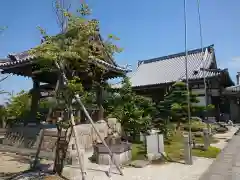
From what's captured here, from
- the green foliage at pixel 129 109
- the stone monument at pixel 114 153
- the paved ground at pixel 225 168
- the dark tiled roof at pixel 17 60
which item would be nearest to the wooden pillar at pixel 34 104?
the dark tiled roof at pixel 17 60

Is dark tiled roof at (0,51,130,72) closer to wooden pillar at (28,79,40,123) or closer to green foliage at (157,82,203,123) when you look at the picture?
wooden pillar at (28,79,40,123)

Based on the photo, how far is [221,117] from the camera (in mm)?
29141

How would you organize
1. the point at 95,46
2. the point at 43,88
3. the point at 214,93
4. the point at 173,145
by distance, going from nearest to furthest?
the point at 95,46 → the point at 173,145 → the point at 43,88 → the point at 214,93

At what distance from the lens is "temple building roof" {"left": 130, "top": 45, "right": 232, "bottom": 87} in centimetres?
2755

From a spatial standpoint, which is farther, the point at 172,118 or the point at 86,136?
the point at 172,118

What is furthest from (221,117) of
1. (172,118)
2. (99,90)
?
(99,90)

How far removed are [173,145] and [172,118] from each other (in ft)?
15.0

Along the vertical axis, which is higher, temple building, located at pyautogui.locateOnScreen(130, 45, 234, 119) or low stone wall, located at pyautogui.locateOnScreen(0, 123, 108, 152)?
temple building, located at pyautogui.locateOnScreen(130, 45, 234, 119)

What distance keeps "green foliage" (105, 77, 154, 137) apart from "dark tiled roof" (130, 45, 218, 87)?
1120 centimetres

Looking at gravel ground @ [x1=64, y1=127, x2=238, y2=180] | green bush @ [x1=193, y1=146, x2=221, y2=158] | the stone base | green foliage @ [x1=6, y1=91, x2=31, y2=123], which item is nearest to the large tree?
gravel ground @ [x1=64, y1=127, x2=238, y2=180]

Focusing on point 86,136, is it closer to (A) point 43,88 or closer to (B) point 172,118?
(A) point 43,88

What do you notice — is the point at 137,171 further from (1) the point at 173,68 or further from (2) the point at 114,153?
(1) the point at 173,68

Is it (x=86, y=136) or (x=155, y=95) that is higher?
(x=155, y=95)

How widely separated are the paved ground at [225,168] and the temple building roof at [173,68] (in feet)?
49.4
